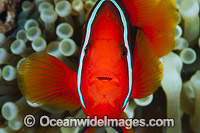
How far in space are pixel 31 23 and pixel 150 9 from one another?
0.73 metres

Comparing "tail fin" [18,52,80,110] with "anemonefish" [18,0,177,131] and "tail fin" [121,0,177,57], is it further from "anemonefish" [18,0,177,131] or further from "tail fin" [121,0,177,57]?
"tail fin" [121,0,177,57]

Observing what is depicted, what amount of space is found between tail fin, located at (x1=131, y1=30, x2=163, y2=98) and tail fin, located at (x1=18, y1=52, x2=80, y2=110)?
0.84ft

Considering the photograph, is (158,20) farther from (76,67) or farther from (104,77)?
(104,77)

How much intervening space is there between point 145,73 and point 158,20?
13.8 inches

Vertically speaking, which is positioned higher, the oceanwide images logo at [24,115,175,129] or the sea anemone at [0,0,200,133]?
the sea anemone at [0,0,200,133]

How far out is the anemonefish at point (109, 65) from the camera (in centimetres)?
69

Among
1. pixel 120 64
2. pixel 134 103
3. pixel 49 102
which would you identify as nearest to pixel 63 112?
pixel 49 102

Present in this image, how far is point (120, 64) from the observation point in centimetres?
71

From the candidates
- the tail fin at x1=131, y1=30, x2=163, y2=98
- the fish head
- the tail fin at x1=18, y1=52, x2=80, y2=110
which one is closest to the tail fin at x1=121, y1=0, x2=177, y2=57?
the tail fin at x1=131, y1=30, x2=163, y2=98

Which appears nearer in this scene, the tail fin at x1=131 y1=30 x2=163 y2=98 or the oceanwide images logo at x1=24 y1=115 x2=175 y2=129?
the tail fin at x1=131 y1=30 x2=163 y2=98

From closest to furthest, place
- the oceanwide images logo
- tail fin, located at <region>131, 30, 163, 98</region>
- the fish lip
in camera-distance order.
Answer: the fish lip < tail fin, located at <region>131, 30, 163, 98</region> < the oceanwide images logo

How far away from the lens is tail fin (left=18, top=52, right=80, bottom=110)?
912 millimetres

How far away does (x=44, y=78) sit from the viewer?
36.4 inches

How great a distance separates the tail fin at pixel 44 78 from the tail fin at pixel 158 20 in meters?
0.42
